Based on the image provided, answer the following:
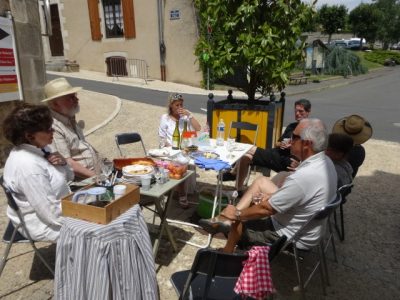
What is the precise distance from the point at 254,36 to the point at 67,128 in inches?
119

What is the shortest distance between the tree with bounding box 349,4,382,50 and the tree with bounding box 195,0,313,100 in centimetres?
4405

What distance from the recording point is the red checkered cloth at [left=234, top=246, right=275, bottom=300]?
191 centimetres

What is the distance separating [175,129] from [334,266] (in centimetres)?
243

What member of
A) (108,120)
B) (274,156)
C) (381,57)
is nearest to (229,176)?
(274,156)

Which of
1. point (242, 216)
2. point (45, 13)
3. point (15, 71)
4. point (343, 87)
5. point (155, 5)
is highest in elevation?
point (155, 5)

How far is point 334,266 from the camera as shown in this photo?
3305 mm

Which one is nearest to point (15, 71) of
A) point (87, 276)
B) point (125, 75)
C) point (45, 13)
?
point (45, 13)

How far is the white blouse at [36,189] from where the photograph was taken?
2.39m

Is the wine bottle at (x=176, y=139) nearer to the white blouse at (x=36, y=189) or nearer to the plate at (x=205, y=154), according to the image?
the plate at (x=205, y=154)

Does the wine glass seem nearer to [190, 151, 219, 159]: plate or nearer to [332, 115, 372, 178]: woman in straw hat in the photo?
[190, 151, 219, 159]: plate

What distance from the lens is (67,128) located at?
3375 millimetres

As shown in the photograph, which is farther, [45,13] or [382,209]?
[45,13]

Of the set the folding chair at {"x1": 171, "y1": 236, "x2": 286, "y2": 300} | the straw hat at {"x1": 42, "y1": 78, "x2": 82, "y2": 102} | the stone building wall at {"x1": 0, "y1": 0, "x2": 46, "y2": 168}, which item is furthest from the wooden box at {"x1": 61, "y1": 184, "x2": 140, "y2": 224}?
the stone building wall at {"x1": 0, "y1": 0, "x2": 46, "y2": 168}

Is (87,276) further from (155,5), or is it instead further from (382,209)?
(155,5)
